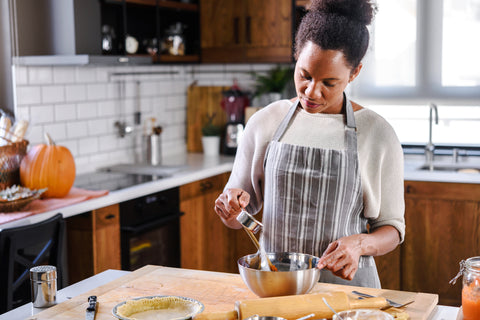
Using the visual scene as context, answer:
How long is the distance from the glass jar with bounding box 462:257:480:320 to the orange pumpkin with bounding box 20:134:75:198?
2263 millimetres

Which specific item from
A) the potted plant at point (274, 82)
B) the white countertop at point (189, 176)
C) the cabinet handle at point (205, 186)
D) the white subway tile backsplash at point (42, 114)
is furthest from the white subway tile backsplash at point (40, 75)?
the potted plant at point (274, 82)

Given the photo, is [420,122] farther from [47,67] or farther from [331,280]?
[331,280]

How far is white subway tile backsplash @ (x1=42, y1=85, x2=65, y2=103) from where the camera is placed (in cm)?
381

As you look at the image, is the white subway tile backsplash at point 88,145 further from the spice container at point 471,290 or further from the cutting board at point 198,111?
the spice container at point 471,290

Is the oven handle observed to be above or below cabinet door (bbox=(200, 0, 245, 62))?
below

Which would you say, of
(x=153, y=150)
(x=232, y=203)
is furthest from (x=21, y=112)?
(x=232, y=203)

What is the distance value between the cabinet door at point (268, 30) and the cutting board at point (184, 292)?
9.68 feet

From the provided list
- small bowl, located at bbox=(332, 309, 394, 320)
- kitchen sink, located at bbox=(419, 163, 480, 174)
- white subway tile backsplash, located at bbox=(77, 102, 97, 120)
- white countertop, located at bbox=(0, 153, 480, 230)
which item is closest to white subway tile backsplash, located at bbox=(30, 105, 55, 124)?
white subway tile backsplash, located at bbox=(77, 102, 97, 120)

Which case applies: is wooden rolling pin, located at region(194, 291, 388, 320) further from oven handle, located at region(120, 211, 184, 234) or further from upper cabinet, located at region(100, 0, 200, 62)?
upper cabinet, located at region(100, 0, 200, 62)

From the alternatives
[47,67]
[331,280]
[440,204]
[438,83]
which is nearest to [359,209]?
[331,280]

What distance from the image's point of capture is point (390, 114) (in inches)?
193

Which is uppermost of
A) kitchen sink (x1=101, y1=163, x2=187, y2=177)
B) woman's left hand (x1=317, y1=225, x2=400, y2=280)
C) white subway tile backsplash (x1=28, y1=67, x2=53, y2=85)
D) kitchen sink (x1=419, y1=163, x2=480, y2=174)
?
white subway tile backsplash (x1=28, y1=67, x2=53, y2=85)

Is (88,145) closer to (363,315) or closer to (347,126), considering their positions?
(347,126)

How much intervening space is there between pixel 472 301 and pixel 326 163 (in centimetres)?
64
